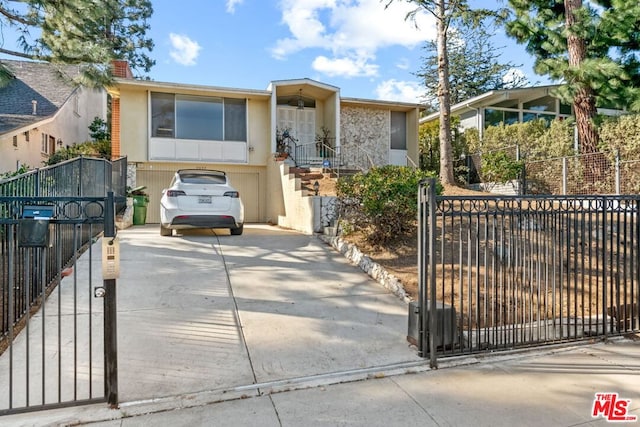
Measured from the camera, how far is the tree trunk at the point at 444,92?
11.8m

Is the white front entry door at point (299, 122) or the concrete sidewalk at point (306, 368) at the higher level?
the white front entry door at point (299, 122)

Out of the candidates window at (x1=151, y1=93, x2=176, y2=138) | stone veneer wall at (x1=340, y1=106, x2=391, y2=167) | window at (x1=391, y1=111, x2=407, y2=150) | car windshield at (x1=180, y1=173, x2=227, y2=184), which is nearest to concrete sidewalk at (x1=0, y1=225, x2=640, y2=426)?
car windshield at (x1=180, y1=173, x2=227, y2=184)

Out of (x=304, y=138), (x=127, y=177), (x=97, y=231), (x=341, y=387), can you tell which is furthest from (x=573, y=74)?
(x=127, y=177)

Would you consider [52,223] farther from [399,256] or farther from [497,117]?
[497,117]

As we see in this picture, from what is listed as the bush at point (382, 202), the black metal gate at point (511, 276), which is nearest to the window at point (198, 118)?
the bush at point (382, 202)

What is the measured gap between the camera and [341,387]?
339cm

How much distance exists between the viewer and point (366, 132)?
16641 mm

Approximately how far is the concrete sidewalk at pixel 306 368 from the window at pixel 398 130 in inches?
478

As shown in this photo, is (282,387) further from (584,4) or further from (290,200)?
(584,4)

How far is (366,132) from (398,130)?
1561mm

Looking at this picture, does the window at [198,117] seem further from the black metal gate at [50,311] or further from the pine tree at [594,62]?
the pine tree at [594,62]

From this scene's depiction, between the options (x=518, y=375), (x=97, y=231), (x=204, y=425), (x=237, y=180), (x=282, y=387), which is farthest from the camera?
(x=237, y=180)

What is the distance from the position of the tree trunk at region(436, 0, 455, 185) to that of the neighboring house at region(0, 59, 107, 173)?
1075 centimetres

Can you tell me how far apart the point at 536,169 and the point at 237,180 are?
34.7ft
